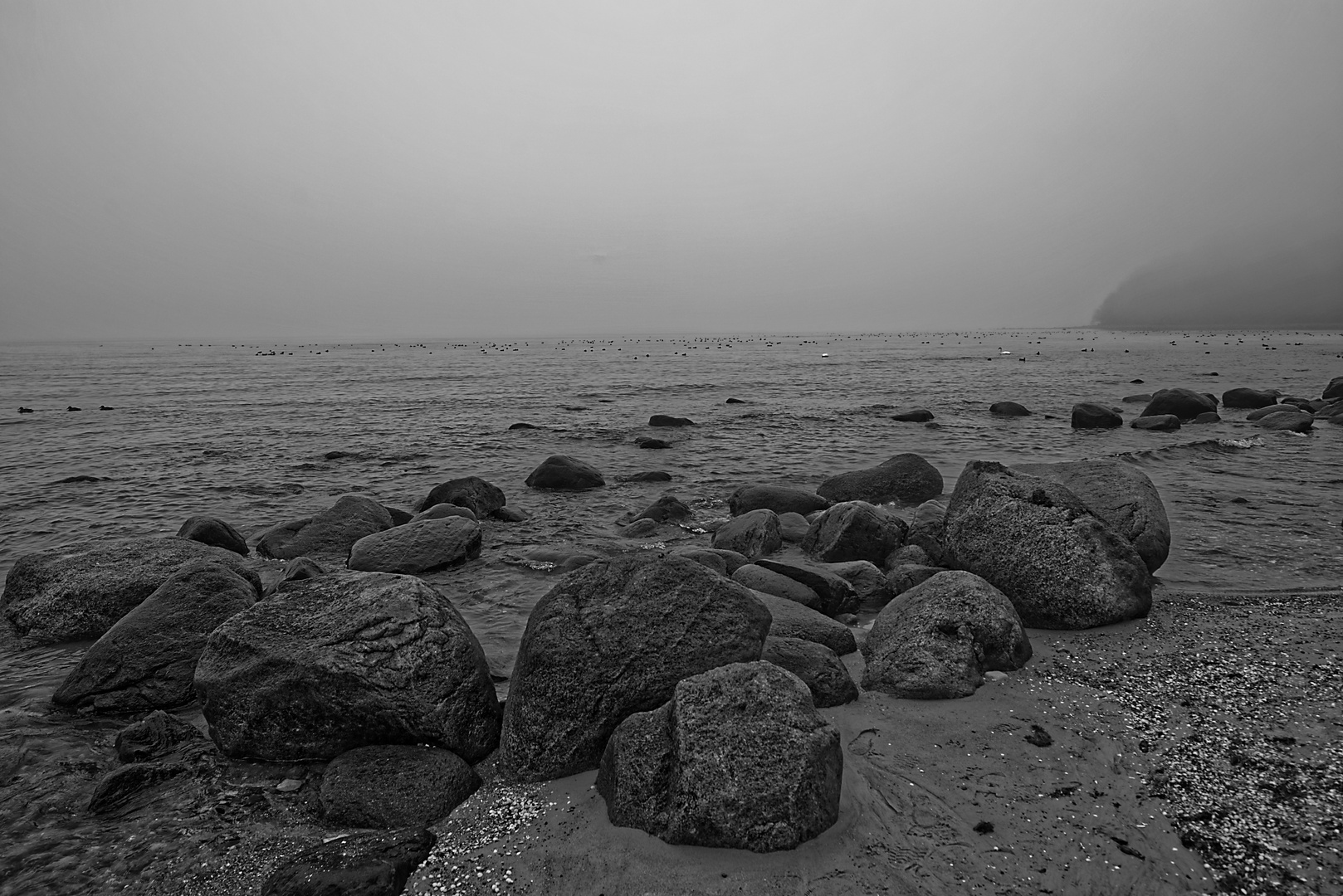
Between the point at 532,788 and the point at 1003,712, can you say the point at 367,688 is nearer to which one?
the point at 532,788

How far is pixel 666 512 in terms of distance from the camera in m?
12.1

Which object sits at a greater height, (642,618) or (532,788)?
(642,618)

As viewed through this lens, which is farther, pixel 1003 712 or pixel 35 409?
pixel 35 409

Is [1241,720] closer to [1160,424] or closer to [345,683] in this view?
[345,683]

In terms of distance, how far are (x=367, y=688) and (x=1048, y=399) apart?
33.0 m

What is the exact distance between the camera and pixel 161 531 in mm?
11750

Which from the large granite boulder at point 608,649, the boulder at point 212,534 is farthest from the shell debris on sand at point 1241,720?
the boulder at point 212,534

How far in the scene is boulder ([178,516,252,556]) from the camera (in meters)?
10.2

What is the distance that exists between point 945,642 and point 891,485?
24.2 feet

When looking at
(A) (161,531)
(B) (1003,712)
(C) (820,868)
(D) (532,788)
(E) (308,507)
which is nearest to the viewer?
(C) (820,868)

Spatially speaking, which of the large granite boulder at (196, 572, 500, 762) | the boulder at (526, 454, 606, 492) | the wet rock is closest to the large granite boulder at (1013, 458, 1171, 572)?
the large granite boulder at (196, 572, 500, 762)

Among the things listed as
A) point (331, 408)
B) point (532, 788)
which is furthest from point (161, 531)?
point (331, 408)

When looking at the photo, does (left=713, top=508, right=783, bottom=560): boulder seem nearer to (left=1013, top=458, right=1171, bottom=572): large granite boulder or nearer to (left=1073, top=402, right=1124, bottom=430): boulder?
(left=1013, top=458, right=1171, bottom=572): large granite boulder

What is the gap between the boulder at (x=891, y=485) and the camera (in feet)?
41.9
